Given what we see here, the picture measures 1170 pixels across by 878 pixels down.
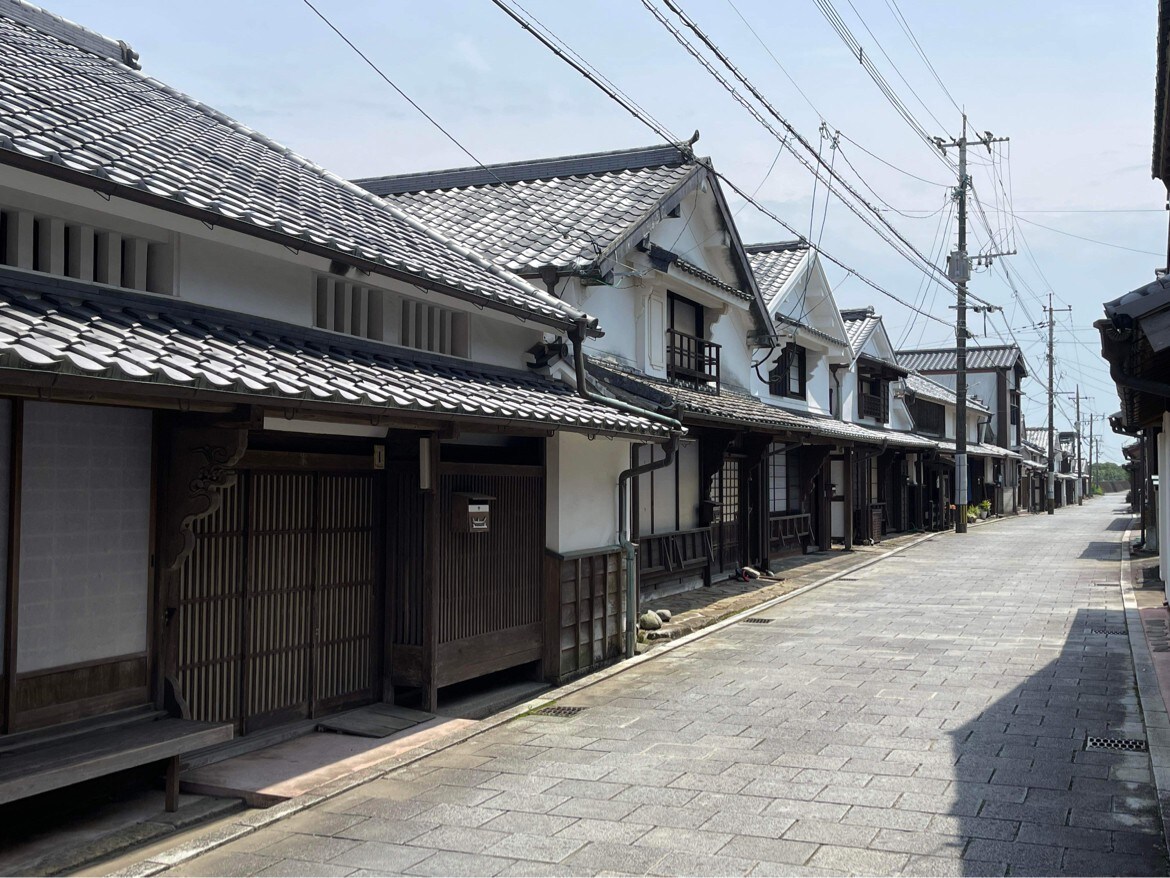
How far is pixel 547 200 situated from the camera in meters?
17.4

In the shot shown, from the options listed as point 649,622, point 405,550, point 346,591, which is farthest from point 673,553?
point 346,591

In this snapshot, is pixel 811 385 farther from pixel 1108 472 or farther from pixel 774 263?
pixel 1108 472

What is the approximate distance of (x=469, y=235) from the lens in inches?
624

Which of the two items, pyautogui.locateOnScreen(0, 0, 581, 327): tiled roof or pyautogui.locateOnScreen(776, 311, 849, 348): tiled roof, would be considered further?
pyautogui.locateOnScreen(776, 311, 849, 348): tiled roof

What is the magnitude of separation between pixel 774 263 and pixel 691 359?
31.2 ft

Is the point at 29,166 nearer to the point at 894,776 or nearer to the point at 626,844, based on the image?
the point at 626,844

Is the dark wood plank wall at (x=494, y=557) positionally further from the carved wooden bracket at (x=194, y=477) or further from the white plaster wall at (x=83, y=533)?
the white plaster wall at (x=83, y=533)

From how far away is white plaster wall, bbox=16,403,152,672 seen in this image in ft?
21.6

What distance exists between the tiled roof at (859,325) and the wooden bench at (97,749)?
1103 inches

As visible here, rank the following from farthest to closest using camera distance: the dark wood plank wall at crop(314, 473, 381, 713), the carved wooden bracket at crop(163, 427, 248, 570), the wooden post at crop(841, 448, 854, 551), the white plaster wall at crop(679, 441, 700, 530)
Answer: the wooden post at crop(841, 448, 854, 551) < the white plaster wall at crop(679, 441, 700, 530) < the dark wood plank wall at crop(314, 473, 381, 713) < the carved wooden bracket at crop(163, 427, 248, 570)

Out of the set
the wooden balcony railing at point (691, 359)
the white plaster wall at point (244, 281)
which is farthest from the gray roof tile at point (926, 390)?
the white plaster wall at point (244, 281)

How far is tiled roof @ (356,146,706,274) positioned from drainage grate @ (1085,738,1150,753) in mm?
8777

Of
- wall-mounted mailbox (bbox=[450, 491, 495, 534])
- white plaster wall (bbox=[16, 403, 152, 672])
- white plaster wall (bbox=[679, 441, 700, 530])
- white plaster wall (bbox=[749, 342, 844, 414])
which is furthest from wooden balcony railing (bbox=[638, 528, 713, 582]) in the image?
white plaster wall (bbox=[16, 403, 152, 672])

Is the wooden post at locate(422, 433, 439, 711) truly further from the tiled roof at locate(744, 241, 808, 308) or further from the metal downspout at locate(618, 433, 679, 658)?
the tiled roof at locate(744, 241, 808, 308)
